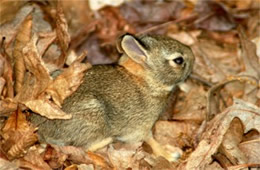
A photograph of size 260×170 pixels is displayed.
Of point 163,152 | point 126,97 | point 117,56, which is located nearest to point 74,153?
point 126,97

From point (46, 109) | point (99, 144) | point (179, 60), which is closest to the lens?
point (46, 109)

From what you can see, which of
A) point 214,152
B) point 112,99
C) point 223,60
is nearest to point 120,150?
point 112,99

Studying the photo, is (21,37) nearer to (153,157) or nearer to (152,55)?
(152,55)

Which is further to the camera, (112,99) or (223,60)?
(223,60)

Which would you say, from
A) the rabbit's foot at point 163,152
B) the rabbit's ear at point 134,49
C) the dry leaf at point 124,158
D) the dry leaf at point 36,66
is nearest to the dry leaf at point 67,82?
the dry leaf at point 36,66

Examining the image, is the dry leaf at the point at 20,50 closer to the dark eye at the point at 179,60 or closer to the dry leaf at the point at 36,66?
the dry leaf at the point at 36,66

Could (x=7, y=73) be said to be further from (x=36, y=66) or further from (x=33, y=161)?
(x=33, y=161)

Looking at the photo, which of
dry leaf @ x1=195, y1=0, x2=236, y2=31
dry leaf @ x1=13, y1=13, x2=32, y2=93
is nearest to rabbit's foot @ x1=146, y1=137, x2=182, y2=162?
dry leaf @ x1=13, y1=13, x2=32, y2=93
